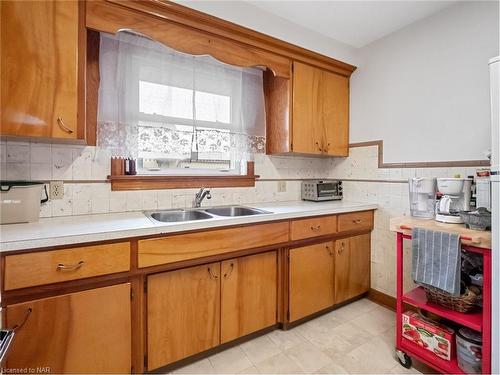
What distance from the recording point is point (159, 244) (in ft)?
4.45

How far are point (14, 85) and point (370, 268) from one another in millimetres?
2917

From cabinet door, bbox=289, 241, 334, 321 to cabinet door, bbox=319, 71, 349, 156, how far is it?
1022 mm

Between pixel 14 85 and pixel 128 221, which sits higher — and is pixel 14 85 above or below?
above

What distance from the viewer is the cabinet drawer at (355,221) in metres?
2.14

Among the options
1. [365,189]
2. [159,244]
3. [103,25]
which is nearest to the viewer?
[159,244]

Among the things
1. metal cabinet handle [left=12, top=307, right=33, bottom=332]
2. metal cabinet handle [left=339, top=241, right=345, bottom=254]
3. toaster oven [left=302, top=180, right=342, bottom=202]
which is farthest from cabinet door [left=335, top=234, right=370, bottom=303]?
metal cabinet handle [left=12, top=307, right=33, bottom=332]

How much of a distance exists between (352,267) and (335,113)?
4.92 feet

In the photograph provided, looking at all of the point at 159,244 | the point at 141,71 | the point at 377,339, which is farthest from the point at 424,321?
the point at 141,71

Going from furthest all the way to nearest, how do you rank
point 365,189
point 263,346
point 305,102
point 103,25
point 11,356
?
point 365,189 → point 305,102 → point 263,346 → point 103,25 → point 11,356

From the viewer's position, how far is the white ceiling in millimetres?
1932

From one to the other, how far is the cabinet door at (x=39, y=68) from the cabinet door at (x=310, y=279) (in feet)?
5.50

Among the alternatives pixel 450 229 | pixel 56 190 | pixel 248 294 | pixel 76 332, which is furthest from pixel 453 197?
pixel 56 190

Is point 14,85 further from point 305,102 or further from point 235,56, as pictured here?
point 305,102

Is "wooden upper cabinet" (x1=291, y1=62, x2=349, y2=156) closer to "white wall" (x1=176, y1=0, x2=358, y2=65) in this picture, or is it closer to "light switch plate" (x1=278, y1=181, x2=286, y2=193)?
"white wall" (x1=176, y1=0, x2=358, y2=65)
